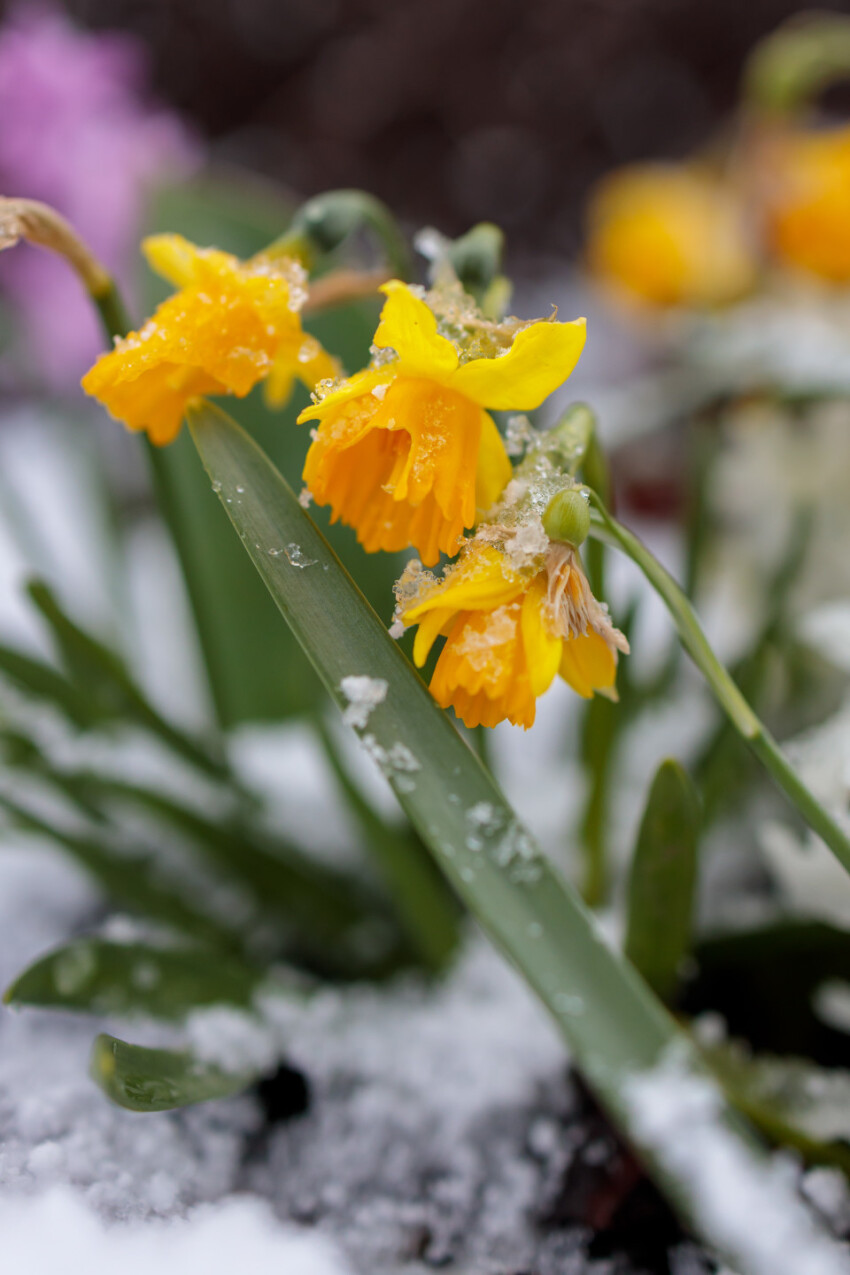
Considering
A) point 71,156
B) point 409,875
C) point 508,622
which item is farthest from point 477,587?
point 71,156

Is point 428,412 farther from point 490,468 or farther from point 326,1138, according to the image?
point 326,1138

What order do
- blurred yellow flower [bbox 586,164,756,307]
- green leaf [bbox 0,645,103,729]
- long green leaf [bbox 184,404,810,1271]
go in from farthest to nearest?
blurred yellow flower [bbox 586,164,756,307], green leaf [bbox 0,645,103,729], long green leaf [bbox 184,404,810,1271]

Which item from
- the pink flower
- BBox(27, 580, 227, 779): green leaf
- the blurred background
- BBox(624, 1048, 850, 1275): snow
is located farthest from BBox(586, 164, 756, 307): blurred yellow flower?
BBox(624, 1048, 850, 1275): snow

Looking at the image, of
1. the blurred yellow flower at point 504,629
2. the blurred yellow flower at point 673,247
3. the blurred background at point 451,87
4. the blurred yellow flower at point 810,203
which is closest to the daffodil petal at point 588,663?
the blurred yellow flower at point 504,629

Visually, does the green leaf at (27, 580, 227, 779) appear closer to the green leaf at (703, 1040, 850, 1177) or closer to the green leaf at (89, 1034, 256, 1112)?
the green leaf at (89, 1034, 256, 1112)

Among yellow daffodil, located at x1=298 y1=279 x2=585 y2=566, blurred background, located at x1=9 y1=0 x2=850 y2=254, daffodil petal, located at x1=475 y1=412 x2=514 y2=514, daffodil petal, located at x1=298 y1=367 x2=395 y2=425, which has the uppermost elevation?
blurred background, located at x1=9 y1=0 x2=850 y2=254
